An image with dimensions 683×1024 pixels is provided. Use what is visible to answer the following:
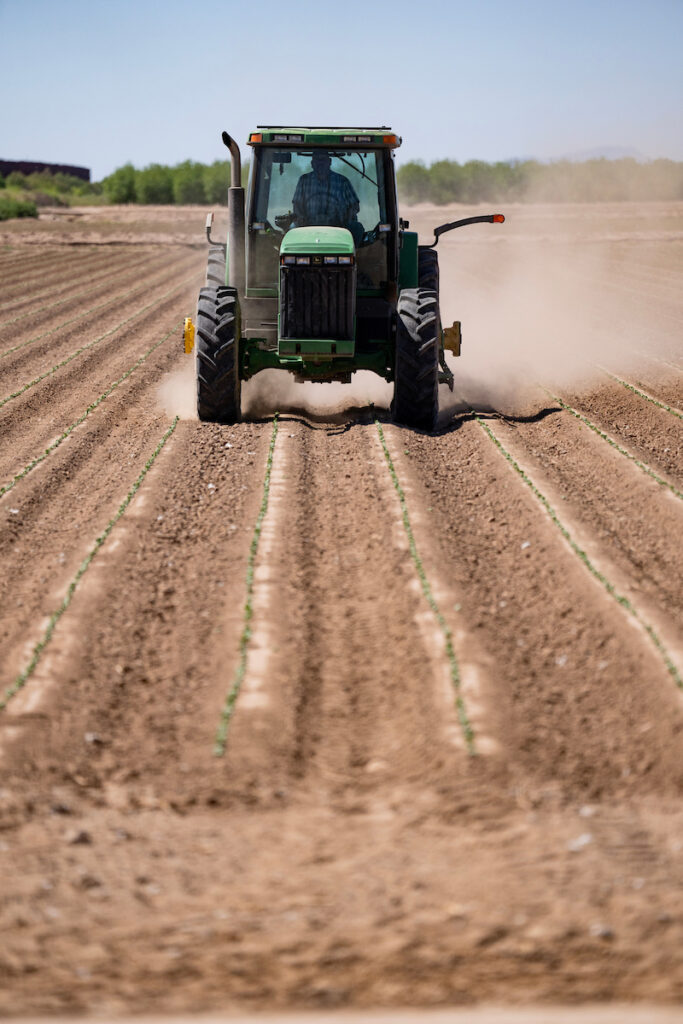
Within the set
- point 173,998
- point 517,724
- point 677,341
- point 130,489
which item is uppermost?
point 677,341

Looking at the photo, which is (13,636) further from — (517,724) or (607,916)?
(607,916)

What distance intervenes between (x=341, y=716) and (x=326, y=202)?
6.48 metres

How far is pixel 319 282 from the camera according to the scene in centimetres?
948

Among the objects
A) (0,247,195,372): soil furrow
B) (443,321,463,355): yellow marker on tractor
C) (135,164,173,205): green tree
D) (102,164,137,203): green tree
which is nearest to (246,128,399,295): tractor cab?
(443,321,463,355): yellow marker on tractor

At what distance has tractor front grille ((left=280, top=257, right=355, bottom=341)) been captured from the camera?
31.1ft

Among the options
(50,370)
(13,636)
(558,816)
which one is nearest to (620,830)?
(558,816)

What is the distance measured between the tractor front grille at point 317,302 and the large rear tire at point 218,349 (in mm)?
503

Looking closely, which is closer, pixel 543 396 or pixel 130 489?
pixel 130 489

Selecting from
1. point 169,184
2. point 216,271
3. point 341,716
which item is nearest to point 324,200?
point 216,271

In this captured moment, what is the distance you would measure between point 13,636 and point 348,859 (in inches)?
107

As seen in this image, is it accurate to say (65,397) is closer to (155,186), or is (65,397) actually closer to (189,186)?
(189,186)

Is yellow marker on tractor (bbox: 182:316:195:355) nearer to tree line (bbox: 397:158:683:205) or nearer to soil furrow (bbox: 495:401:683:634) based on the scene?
soil furrow (bbox: 495:401:683:634)

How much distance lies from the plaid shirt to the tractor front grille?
0.88 m

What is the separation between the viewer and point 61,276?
27266mm
